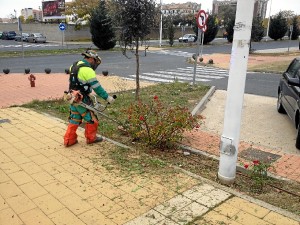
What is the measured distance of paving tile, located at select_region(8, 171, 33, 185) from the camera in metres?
4.33

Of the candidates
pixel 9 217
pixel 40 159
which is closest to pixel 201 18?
pixel 40 159

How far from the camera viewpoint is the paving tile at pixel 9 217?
341 centimetres

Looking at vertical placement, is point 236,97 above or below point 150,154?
above

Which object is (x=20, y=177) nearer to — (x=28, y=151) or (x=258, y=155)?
(x=28, y=151)

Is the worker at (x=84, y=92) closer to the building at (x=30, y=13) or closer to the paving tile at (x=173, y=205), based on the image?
the paving tile at (x=173, y=205)

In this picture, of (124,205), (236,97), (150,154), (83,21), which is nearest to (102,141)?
(150,154)

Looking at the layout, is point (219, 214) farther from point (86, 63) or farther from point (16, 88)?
point (16, 88)

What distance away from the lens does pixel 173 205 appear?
12.3 ft

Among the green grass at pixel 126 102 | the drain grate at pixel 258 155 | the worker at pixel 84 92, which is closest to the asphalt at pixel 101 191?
the drain grate at pixel 258 155

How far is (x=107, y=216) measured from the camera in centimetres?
353

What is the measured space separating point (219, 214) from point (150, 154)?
6.69 feet

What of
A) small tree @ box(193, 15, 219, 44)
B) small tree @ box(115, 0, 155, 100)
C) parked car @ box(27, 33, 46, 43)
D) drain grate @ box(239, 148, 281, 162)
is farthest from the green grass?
parked car @ box(27, 33, 46, 43)

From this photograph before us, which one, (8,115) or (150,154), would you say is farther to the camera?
(8,115)

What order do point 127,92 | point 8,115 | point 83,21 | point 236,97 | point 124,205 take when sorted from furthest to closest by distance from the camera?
point 83,21 → point 127,92 → point 8,115 → point 236,97 → point 124,205
